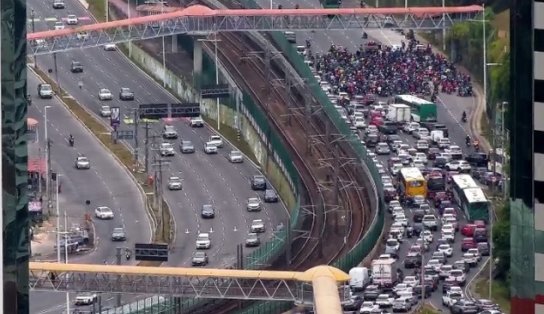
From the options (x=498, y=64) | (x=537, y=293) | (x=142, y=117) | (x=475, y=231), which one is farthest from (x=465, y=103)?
(x=537, y=293)

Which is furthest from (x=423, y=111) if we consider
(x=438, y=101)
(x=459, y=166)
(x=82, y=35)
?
(x=82, y=35)

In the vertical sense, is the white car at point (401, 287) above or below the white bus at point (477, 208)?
below

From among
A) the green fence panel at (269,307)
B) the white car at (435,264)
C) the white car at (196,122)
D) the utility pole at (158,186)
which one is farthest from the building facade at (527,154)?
the white car at (196,122)

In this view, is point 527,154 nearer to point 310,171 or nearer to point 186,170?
point 310,171

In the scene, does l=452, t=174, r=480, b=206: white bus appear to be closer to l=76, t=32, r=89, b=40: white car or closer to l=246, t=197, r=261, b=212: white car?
l=246, t=197, r=261, b=212: white car

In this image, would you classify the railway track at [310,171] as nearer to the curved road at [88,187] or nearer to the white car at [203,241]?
the white car at [203,241]

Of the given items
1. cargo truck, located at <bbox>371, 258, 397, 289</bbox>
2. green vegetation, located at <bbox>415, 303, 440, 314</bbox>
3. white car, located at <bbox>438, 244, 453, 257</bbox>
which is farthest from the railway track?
green vegetation, located at <bbox>415, 303, 440, 314</bbox>
